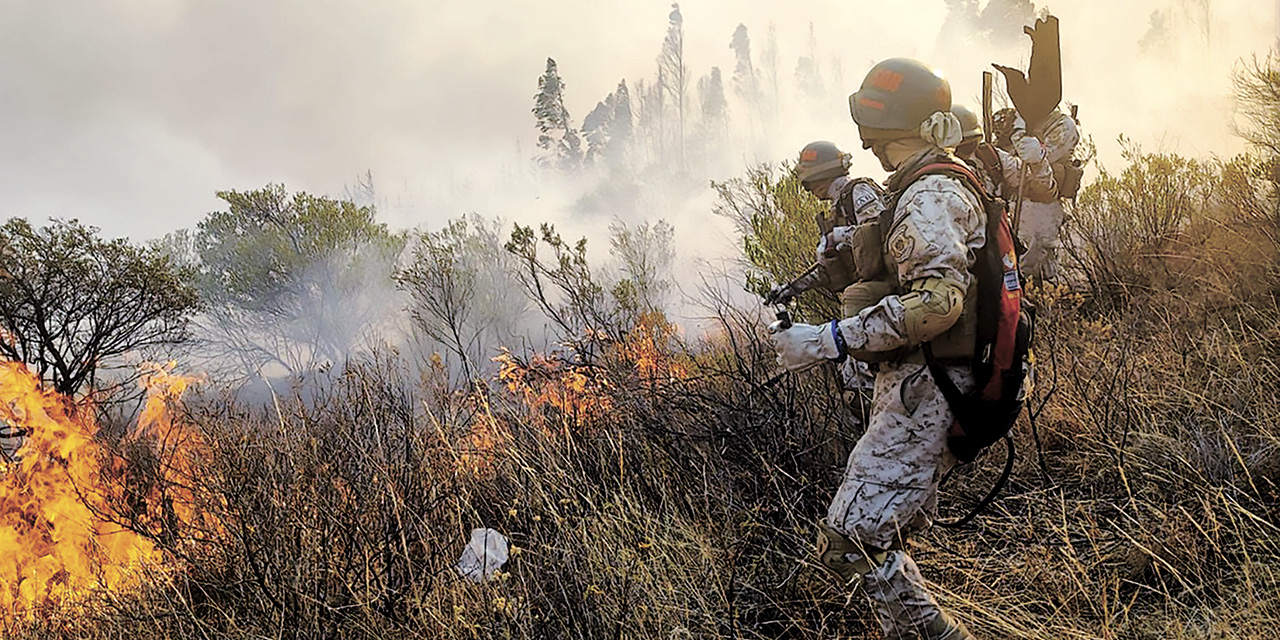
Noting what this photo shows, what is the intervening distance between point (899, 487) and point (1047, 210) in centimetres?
359

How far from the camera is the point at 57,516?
14.8 feet

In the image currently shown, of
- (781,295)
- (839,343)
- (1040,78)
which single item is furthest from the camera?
(1040,78)

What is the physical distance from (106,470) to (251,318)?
20.4 metres

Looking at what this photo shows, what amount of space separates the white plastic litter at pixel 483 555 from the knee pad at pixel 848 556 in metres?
1.37

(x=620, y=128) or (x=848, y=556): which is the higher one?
(x=620, y=128)

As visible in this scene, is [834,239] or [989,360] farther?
[834,239]

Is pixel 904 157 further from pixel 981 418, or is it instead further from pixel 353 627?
pixel 353 627

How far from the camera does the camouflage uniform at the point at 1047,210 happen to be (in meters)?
4.45

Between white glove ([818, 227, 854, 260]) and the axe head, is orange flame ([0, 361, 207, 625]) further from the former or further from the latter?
the axe head

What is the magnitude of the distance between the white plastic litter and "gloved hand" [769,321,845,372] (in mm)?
1553

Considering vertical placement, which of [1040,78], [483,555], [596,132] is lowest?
[483,555]

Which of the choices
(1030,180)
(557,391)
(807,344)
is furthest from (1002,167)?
(557,391)

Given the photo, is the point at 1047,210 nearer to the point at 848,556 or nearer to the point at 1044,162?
the point at 1044,162

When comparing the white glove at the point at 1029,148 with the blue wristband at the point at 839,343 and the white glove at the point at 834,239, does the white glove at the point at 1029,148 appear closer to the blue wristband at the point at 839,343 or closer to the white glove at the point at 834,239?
the white glove at the point at 834,239
